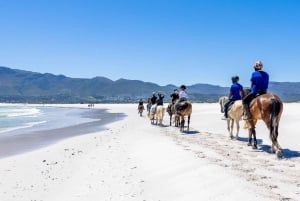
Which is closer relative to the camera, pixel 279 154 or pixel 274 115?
pixel 279 154

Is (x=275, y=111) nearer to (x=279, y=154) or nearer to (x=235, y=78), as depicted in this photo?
(x=279, y=154)

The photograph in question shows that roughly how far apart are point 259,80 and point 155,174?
18.7ft

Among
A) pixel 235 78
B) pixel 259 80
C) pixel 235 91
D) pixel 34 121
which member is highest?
pixel 235 78

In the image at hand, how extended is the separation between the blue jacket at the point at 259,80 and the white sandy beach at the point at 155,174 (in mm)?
2080

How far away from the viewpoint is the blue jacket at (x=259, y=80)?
42.9 ft

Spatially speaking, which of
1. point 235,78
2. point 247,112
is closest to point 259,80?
point 247,112

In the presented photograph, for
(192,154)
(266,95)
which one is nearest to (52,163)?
(192,154)

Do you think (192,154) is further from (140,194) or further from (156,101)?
(156,101)

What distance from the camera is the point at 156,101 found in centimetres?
2778

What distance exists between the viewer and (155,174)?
928 cm

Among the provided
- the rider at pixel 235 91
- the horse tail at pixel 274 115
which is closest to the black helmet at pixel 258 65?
the horse tail at pixel 274 115

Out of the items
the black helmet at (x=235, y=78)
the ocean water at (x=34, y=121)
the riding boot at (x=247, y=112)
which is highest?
the black helmet at (x=235, y=78)

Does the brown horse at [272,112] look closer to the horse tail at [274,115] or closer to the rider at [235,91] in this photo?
the horse tail at [274,115]

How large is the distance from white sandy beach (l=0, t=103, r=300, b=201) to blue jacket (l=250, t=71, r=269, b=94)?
208 cm
